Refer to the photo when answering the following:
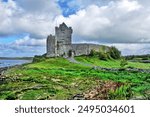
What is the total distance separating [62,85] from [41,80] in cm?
361

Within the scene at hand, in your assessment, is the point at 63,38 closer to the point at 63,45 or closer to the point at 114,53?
the point at 63,45

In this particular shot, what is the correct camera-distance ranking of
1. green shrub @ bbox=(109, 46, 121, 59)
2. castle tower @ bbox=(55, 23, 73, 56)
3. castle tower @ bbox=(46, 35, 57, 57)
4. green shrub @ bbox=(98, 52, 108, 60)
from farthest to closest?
green shrub @ bbox=(109, 46, 121, 59), castle tower @ bbox=(55, 23, 73, 56), green shrub @ bbox=(98, 52, 108, 60), castle tower @ bbox=(46, 35, 57, 57)

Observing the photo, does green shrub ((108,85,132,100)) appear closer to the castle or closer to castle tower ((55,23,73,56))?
the castle

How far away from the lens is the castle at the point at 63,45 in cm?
8762

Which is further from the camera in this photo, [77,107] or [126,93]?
[126,93]

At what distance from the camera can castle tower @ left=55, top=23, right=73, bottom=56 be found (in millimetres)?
87938

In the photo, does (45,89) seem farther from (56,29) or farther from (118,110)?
(56,29)

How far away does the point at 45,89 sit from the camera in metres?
33.7

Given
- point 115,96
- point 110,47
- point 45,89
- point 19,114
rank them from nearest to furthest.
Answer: point 19,114 → point 115,96 → point 45,89 → point 110,47

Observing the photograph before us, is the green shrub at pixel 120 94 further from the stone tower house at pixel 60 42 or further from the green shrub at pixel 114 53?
the green shrub at pixel 114 53

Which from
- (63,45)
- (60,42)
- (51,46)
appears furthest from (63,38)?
(51,46)

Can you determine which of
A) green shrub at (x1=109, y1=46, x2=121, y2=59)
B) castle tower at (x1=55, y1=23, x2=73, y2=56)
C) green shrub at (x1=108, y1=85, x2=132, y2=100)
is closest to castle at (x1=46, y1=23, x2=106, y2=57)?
castle tower at (x1=55, y1=23, x2=73, y2=56)

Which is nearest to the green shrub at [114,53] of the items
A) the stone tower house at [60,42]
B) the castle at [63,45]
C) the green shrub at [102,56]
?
the green shrub at [102,56]

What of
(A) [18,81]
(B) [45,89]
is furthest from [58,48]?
(B) [45,89]
